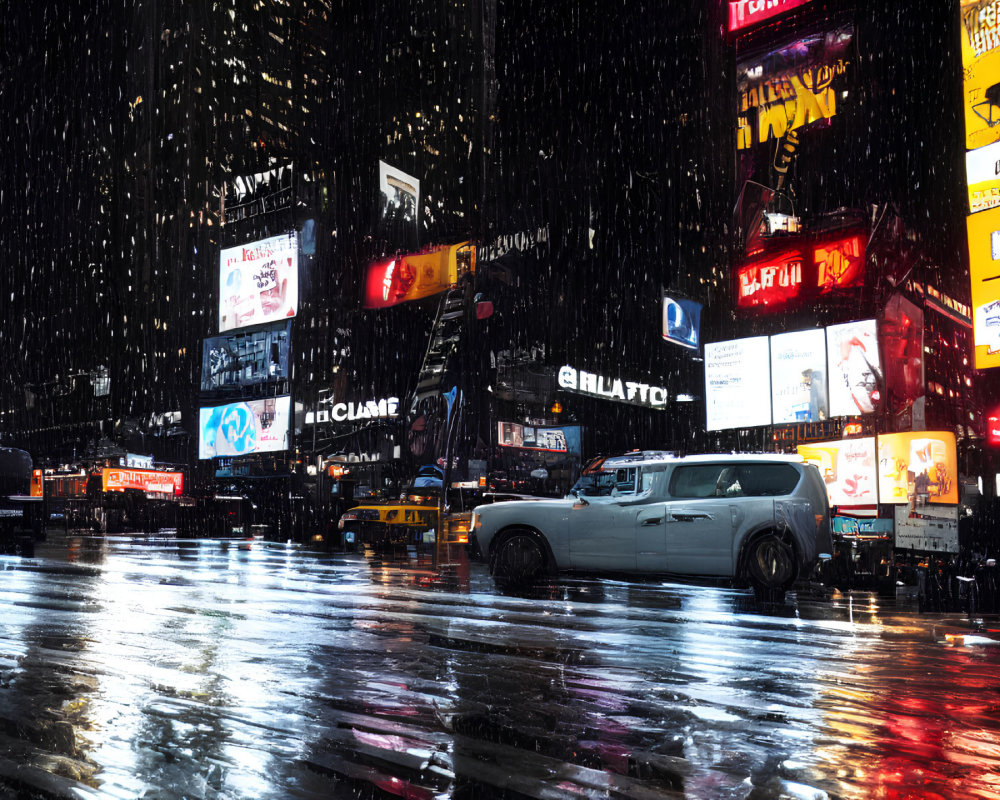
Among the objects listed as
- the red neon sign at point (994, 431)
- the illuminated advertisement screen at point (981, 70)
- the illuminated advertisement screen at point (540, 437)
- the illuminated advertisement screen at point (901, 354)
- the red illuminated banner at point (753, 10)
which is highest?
the red illuminated banner at point (753, 10)

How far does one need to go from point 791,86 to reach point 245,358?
38.9 meters

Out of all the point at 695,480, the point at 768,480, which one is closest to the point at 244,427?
the point at 695,480

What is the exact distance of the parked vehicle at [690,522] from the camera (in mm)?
11609

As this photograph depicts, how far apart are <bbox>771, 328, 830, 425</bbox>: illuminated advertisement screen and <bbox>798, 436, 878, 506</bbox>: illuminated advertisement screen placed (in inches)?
76.4

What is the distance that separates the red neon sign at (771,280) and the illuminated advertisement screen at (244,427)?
101 ft

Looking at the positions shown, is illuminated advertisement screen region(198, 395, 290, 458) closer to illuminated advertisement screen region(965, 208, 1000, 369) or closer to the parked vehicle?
illuminated advertisement screen region(965, 208, 1000, 369)

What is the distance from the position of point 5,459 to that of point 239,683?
63.6 ft

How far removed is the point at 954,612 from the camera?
11.0 m

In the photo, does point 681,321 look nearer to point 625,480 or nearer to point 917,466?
point 917,466

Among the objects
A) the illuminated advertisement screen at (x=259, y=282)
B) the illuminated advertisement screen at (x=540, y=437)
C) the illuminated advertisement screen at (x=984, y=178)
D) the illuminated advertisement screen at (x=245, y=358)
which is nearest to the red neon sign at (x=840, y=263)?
Result: the illuminated advertisement screen at (x=984, y=178)

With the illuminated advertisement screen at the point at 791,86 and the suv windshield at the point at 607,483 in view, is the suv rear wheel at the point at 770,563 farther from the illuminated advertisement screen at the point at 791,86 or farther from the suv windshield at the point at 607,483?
the illuminated advertisement screen at the point at 791,86

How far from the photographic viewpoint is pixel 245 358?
61.3 m

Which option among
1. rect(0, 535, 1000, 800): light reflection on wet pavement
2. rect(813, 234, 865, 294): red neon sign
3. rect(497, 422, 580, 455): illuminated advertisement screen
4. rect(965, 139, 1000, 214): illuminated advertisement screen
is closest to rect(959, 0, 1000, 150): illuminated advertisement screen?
rect(965, 139, 1000, 214): illuminated advertisement screen

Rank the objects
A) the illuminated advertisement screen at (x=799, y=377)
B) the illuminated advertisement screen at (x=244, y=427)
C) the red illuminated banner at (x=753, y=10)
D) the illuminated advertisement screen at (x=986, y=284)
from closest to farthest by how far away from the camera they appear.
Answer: the illuminated advertisement screen at (x=986, y=284) < the illuminated advertisement screen at (x=799, y=377) < the red illuminated banner at (x=753, y=10) < the illuminated advertisement screen at (x=244, y=427)
